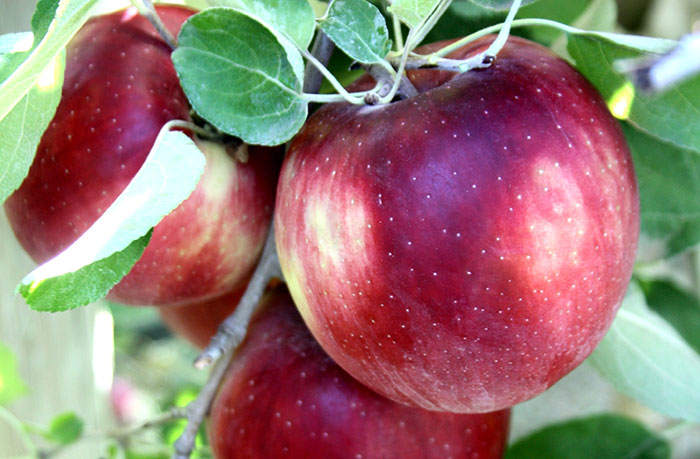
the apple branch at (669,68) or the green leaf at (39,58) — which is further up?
the apple branch at (669,68)

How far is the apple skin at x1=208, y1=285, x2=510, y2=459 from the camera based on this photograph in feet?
1.37

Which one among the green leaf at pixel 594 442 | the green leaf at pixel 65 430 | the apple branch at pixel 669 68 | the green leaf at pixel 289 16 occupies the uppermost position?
the apple branch at pixel 669 68

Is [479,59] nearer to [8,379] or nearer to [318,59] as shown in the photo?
[318,59]

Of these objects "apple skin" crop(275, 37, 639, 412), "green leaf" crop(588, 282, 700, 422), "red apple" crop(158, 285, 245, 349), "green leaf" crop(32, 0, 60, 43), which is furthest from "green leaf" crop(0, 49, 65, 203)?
"green leaf" crop(588, 282, 700, 422)

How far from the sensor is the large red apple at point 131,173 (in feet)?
1.26

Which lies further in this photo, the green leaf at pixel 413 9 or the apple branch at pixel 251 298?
the apple branch at pixel 251 298

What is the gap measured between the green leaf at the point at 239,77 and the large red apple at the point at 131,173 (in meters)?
0.08

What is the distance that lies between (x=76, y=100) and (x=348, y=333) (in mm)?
194

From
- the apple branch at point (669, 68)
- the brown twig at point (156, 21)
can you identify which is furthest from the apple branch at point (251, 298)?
the apple branch at point (669, 68)

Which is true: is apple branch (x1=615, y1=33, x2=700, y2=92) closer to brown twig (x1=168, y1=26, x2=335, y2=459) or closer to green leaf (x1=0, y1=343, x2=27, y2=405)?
brown twig (x1=168, y1=26, x2=335, y2=459)

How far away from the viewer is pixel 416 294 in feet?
1.04

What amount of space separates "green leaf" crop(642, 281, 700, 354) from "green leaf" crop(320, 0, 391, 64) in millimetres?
399

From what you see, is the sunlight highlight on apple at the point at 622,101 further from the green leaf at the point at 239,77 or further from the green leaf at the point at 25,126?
the green leaf at the point at 25,126

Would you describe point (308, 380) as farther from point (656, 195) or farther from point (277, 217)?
point (656, 195)
